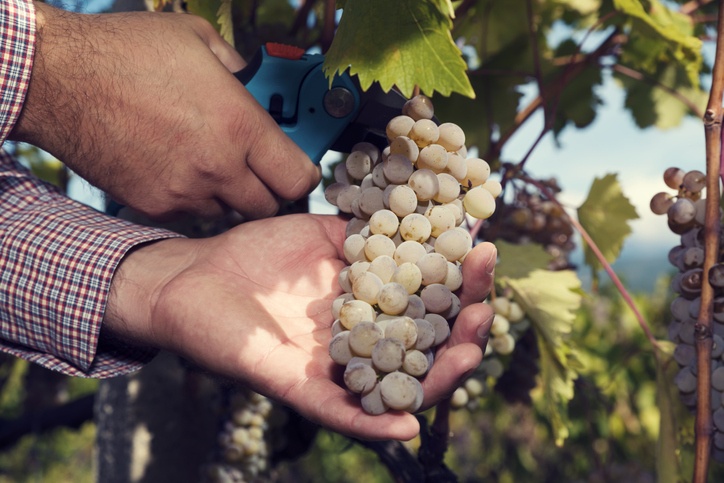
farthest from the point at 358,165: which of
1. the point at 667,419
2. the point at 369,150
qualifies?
the point at 667,419

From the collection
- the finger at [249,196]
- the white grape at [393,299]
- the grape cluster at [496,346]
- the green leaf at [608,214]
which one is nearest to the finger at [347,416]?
the white grape at [393,299]

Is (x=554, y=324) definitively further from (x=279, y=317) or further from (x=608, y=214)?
(x=279, y=317)

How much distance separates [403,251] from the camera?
865mm

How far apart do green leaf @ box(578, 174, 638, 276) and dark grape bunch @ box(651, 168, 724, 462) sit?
0.24m

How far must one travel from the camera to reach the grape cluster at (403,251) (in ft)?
2.51

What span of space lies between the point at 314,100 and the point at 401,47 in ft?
0.85

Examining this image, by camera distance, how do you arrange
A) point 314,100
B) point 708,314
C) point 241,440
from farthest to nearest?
1. point 241,440
2. point 314,100
3. point 708,314

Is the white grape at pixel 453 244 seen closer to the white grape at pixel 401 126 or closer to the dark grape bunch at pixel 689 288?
the white grape at pixel 401 126

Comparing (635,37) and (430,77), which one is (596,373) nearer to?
(635,37)

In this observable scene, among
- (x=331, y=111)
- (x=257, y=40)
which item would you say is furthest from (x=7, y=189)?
(x=331, y=111)

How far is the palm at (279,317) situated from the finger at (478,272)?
7 cm

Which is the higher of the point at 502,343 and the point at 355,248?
the point at 355,248

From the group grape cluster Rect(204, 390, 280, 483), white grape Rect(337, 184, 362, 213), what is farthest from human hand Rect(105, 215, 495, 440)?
grape cluster Rect(204, 390, 280, 483)

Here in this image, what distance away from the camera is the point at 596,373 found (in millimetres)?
2799
